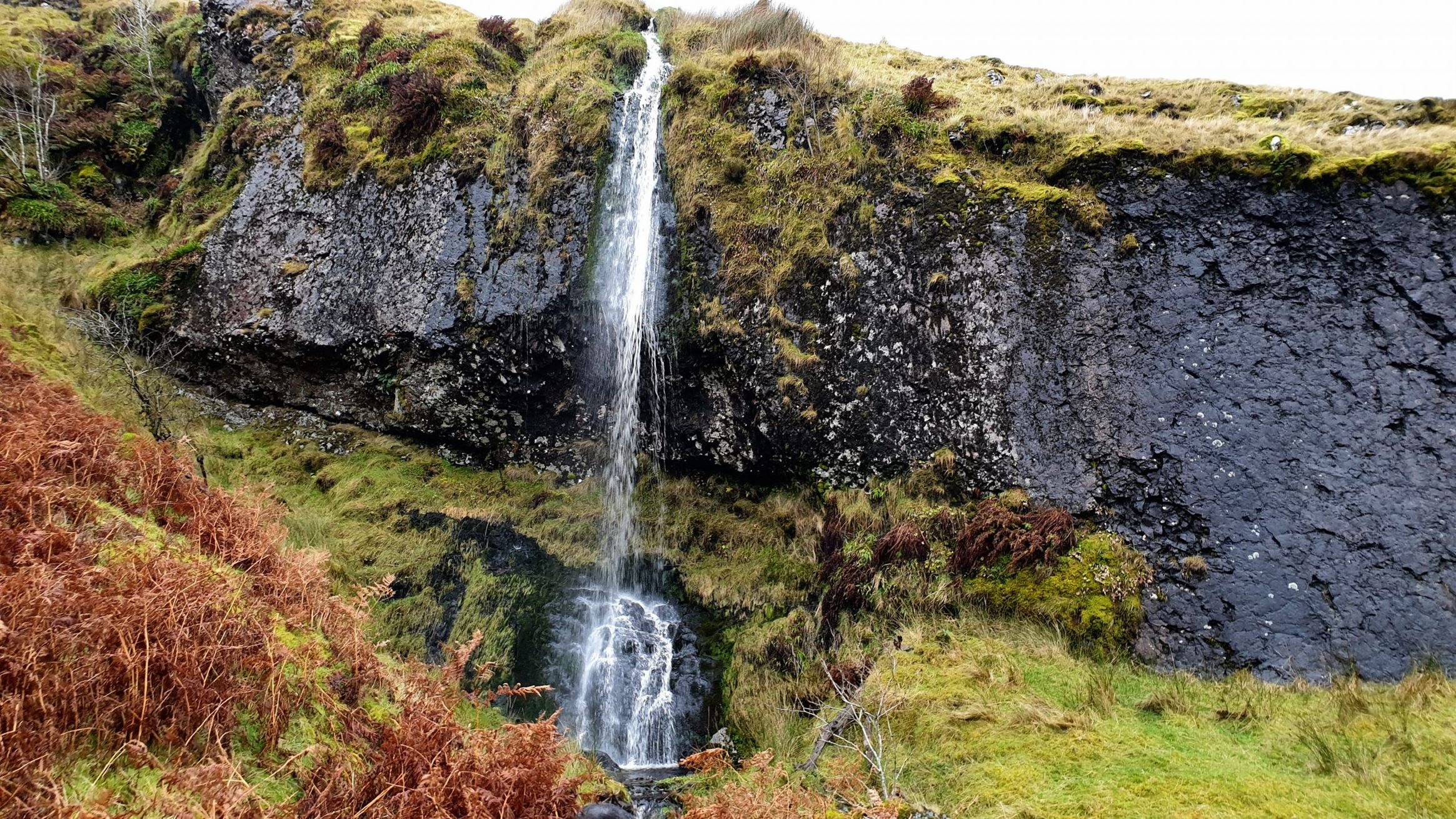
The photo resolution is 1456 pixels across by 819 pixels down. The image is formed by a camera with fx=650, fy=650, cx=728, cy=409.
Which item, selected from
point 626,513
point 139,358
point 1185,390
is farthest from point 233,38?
point 1185,390

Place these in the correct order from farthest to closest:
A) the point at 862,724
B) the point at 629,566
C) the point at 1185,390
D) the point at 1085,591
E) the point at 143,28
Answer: the point at 143,28 → the point at 629,566 → the point at 1185,390 → the point at 1085,591 → the point at 862,724

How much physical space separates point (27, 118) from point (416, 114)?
506 inches

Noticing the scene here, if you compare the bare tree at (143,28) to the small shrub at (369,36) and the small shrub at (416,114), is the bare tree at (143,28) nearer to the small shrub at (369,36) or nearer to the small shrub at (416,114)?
the small shrub at (369,36)

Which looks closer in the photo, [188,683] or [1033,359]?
[188,683]

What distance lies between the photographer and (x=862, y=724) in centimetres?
A: 627

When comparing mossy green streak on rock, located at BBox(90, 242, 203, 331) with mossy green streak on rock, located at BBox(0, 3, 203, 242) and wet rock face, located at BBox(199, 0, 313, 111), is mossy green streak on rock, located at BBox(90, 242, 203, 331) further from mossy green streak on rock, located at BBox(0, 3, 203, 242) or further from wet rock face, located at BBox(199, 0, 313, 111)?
wet rock face, located at BBox(199, 0, 313, 111)

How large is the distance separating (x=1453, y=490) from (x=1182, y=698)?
4.43m

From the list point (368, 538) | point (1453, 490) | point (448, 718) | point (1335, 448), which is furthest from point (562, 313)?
point (1453, 490)

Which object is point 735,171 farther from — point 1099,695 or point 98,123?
point 98,123

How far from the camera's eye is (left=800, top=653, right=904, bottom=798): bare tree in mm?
6262

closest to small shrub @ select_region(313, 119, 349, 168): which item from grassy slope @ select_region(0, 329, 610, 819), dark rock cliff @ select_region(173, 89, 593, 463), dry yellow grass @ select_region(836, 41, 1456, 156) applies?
dark rock cliff @ select_region(173, 89, 593, 463)

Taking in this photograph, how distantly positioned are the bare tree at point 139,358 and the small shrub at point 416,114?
638 centimetres

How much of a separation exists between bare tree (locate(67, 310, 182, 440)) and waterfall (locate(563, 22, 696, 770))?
23.1ft

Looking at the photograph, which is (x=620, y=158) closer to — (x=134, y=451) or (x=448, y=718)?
(x=134, y=451)
